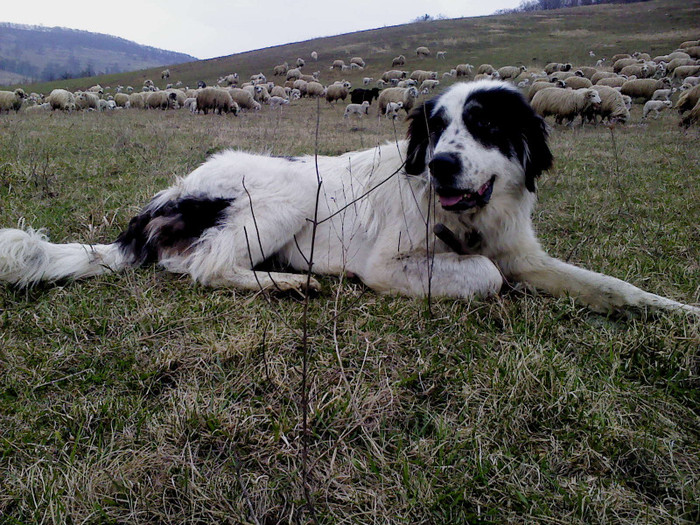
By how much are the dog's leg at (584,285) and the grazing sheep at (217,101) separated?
22.3m

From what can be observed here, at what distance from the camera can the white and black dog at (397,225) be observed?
107 inches

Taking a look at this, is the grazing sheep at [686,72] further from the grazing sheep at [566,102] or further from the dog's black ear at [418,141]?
the dog's black ear at [418,141]

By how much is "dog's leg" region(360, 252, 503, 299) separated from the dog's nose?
52cm

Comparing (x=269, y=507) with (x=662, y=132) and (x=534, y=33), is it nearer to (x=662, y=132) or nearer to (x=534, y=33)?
(x=662, y=132)

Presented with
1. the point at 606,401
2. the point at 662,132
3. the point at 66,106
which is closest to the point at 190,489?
the point at 606,401

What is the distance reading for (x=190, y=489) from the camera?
4.65 feet

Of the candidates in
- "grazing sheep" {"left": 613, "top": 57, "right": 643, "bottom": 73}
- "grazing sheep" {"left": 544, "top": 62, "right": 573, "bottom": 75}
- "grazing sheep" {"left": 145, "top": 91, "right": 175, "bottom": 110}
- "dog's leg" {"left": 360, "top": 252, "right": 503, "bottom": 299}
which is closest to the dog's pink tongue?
"dog's leg" {"left": 360, "top": 252, "right": 503, "bottom": 299}

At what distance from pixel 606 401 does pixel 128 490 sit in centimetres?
183

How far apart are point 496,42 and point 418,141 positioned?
5172 centimetres

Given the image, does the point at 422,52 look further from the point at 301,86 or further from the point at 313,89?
the point at 313,89

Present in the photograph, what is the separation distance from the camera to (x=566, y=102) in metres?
15.8

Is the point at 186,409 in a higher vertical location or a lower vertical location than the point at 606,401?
higher

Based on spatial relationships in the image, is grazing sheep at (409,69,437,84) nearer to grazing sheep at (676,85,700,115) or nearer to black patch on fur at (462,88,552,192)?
grazing sheep at (676,85,700,115)

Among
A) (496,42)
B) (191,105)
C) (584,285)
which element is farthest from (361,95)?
(496,42)
